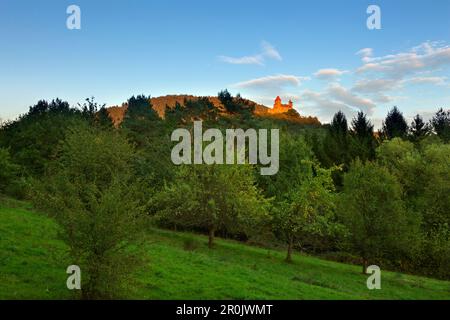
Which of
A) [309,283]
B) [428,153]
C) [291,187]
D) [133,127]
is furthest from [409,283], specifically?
[133,127]

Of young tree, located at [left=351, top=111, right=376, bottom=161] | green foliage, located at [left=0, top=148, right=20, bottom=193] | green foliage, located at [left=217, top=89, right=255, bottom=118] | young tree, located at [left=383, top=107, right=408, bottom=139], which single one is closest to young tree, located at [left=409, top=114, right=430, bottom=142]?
young tree, located at [left=383, top=107, right=408, bottom=139]

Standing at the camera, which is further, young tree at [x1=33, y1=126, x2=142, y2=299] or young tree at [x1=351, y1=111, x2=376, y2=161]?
young tree at [x1=351, y1=111, x2=376, y2=161]

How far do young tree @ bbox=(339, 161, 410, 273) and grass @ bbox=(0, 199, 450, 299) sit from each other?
2798 millimetres

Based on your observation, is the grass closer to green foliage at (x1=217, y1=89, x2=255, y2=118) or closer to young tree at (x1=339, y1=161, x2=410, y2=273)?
young tree at (x1=339, y1=161, x2=410, y2=273)

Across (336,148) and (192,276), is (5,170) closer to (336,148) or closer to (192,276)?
(192,276)

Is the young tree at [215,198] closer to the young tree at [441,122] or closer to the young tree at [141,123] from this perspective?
the young tree at [141,123]

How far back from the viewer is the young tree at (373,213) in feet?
121

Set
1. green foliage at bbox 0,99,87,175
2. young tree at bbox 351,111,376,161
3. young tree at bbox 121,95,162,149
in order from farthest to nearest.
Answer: young tree at bbox 351,111,376,161
young tree at bbox 121,95,162,149
green foliage at bbox 0,99,87,175

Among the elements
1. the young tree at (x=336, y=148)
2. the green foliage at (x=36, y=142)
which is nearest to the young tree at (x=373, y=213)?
the young tree at (x=336, y=148)

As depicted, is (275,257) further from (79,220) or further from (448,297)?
(79,220)

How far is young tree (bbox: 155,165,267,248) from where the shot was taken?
40.7m

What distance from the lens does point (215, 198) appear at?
41.4 metres

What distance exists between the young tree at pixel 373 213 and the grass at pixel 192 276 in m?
2.80
